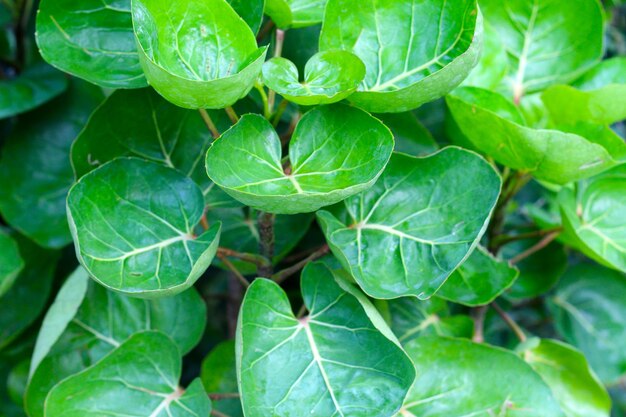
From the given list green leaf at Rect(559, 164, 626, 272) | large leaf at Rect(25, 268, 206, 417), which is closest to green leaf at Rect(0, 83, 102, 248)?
large leaf at Rect(25, 268, 206, 417)

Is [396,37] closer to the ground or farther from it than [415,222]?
farther from it

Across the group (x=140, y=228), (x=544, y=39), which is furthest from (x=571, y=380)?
(x=140, y=228)

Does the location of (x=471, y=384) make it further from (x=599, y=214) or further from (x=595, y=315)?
(x=595, y=315)

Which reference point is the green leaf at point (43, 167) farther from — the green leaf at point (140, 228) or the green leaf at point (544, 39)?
the green leaf at point (544, 39)

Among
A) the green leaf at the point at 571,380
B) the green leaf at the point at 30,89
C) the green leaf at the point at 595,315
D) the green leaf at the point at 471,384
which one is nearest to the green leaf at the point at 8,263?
the green leaf at the point at 30,89

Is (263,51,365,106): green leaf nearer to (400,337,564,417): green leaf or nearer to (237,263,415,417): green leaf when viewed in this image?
(237,263,415,417): green leaf

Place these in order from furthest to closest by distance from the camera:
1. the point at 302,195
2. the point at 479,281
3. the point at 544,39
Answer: the point at 544,39 < the point at 479,281 < the point at 302,195

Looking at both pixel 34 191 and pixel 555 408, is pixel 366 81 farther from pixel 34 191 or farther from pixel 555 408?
pixel 34 191
